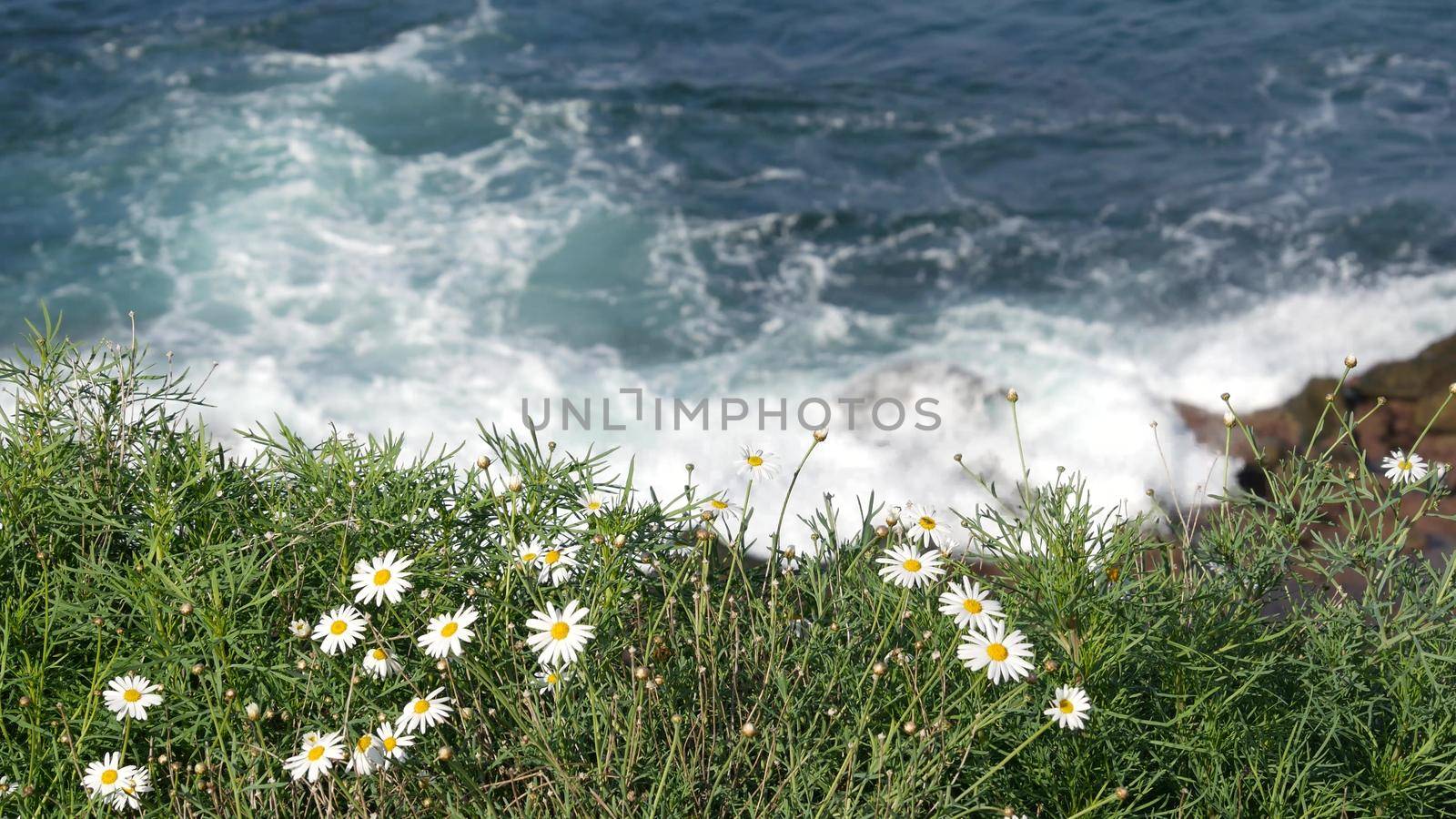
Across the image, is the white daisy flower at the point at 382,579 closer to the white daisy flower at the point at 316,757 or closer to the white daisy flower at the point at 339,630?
the white daisy flower at the point at 339,630

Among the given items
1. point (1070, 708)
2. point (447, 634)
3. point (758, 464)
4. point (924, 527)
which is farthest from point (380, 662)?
point (1070, 708)

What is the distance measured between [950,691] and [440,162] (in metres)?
11.9

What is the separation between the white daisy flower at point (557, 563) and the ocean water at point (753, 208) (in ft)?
21.3

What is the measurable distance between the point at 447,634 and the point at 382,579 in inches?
9.4

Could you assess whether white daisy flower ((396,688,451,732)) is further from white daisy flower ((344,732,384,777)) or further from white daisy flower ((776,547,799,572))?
white daisy flower ((776,547,799,572))

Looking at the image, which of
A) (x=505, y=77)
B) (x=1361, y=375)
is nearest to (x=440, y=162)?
(x=505, y=77)

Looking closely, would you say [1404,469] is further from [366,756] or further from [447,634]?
[366,756]

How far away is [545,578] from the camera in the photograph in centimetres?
290

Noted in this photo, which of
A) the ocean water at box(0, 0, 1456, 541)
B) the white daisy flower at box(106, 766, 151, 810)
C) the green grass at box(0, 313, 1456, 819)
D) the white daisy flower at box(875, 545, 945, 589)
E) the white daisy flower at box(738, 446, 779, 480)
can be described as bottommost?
the ocean water at box(0, 0, 1456, 541)

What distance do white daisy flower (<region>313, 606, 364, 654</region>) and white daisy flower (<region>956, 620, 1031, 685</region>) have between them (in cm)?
131

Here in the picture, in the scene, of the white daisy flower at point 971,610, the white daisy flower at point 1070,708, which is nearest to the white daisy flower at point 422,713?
the white daisy flower at point 971,610

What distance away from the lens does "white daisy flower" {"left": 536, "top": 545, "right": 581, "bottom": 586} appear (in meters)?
2.72

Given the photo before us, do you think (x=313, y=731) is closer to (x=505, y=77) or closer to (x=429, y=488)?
(x=429, y=488)

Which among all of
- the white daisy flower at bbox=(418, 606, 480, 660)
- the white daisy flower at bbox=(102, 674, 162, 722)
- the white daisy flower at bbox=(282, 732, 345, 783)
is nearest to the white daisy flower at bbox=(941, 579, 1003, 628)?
the white daisy flower at bbox=(418, 606, 480, 660)
